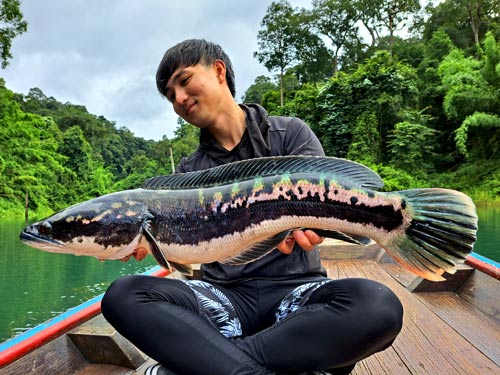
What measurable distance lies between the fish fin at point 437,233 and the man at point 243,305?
209 millimetres

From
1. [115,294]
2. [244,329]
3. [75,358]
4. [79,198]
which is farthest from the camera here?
[79,198]

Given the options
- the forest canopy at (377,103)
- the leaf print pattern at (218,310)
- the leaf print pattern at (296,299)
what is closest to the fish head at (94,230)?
the leaf print pattern at (218,310)

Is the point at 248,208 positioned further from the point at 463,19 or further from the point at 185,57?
the point at 463,19

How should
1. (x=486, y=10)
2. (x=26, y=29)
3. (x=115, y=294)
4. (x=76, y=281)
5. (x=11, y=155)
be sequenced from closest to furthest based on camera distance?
(x=115, y=294)
(x=76, y=281)
(x=26, y=29)
(x=11, y=155)
(x=486, y=10)

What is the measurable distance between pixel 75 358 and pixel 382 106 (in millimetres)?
17659

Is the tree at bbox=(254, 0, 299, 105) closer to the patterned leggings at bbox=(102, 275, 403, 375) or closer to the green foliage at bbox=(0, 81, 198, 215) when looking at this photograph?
the green foliage at bbox=(0, 81, 198, 215)

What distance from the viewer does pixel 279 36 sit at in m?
28.7

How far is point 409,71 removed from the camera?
61.2ft

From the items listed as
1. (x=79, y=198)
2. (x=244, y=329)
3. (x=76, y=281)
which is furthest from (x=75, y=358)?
(x=79, y=198)

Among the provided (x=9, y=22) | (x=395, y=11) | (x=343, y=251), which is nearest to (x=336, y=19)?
(x=395, y=11)

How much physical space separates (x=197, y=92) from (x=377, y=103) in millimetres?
16985

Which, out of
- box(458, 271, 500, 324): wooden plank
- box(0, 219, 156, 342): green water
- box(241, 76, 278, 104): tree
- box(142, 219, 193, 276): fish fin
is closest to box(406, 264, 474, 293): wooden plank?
box(458, 271, 500, 324): wooden plank

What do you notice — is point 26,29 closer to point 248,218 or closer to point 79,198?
point 79,198

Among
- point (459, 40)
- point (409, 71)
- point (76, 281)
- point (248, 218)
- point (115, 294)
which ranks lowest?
point (76, 281)
